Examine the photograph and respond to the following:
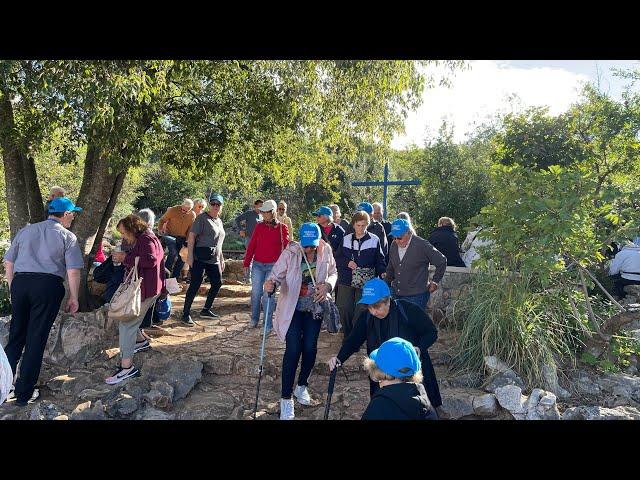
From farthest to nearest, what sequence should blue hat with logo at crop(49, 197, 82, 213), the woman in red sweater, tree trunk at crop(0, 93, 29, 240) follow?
tree trunk at crop(0, 93, 29, 240) → the woman in red sweater → blue hat with logo at crop(49, 197, 82, 213)

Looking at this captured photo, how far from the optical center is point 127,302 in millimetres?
5484

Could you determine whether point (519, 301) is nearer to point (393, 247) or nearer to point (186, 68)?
point (393, 247)

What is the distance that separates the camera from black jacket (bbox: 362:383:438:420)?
3.06 m

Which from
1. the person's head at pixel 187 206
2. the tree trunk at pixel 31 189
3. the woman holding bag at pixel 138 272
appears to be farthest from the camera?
the person's head at pixel 187 206

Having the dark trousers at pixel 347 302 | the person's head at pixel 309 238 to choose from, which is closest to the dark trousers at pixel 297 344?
the person's head at pixel 309 238

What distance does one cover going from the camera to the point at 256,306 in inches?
292

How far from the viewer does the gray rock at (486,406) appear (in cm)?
532

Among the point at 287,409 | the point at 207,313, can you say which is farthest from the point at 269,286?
the point at 207,313

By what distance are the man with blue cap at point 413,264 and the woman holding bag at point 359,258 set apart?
1.33 ft

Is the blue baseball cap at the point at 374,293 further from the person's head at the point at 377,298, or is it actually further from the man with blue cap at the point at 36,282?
the man with blue cap at the point at 36,282

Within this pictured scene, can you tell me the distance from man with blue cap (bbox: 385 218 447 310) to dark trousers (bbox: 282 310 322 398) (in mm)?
1198

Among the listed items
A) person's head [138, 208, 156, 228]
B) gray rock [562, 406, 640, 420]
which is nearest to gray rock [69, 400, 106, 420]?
person's head [138, 208, 156, 228]

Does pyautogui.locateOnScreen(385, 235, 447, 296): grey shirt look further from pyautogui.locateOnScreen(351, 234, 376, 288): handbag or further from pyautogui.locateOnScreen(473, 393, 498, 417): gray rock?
pyautogui.locateOnScreen(473, 393, 498, 417): gray rock

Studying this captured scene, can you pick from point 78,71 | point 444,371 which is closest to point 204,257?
point 78,71
